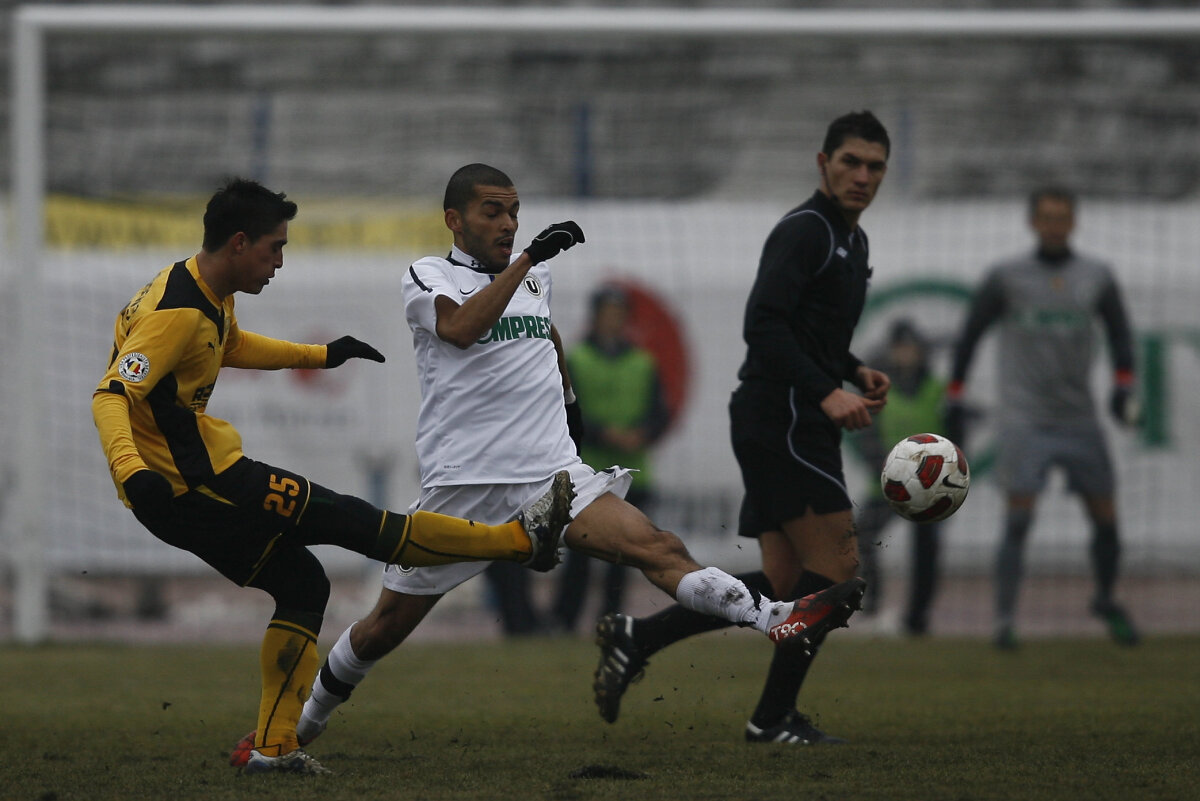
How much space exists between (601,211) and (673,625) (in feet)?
23.0

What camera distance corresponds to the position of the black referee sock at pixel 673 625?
5.83m

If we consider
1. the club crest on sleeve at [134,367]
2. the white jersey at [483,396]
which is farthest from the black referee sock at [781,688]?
the club crest on sleeve at [134,367]

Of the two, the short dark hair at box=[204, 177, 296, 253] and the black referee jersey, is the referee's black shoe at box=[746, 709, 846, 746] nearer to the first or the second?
the black referee jersey

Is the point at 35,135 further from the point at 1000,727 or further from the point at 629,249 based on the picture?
the point at 1000,727

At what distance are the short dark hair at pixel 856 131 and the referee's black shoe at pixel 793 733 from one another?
2121mm

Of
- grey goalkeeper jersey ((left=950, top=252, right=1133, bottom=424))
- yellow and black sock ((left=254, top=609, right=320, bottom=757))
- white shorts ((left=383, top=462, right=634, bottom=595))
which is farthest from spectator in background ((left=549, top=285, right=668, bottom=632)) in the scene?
yellow and black sock ((left=254, top=609, right=320, bottom=757))

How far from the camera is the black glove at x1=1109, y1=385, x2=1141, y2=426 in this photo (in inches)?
361

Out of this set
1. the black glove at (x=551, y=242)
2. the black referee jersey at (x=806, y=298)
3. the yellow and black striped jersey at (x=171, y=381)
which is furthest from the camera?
the black referee jersey at (x=806, y=298)

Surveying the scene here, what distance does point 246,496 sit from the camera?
4867mm

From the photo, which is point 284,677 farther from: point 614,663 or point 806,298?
point 806,298

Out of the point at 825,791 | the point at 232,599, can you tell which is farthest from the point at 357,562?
the point at 825,791

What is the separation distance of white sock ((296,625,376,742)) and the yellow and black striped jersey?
0.80 metres

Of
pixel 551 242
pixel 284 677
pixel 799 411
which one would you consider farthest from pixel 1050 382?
pixel 284 677

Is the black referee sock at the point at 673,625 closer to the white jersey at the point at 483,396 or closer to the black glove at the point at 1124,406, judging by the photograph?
the white jersey at the point at 483,396
